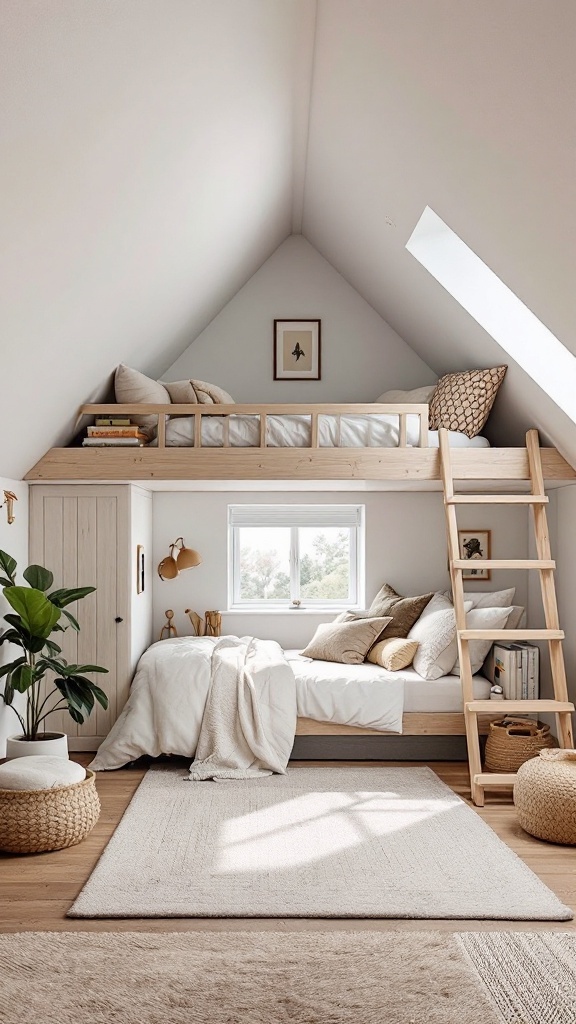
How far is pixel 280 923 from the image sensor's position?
2893 millimetres

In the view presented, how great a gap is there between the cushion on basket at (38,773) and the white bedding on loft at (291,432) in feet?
5.89

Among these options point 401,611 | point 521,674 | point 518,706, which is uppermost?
point 401,611

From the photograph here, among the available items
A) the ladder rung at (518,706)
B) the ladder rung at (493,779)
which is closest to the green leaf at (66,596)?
the ladder rung at (518,706)

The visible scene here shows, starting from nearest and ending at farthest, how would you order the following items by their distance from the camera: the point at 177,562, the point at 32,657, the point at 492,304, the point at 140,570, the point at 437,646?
the point at 32,657 → the point at 492,304 → the point at 437,646 → the point at 140,570 → the point at 177,562

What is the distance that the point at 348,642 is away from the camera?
5.17m

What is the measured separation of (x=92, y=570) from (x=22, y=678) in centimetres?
99

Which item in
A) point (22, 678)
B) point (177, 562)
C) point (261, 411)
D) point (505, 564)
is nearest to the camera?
point (22, 678)

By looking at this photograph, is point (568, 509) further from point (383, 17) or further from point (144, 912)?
point (144, 912)

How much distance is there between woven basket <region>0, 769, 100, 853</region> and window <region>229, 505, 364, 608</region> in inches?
99.9

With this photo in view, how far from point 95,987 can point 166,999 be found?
0.70 feet

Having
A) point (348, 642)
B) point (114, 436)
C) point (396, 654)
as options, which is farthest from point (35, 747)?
point (396, 654)

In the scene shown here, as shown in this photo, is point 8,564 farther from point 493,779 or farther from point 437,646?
point 493,779

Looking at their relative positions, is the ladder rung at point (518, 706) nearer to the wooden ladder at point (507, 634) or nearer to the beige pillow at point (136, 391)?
the wooden ladder at point (507, 634)

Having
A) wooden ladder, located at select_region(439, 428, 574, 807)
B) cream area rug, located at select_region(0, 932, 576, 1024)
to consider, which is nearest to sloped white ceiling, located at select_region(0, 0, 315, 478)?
wooden ladder, located at select_region(439, 428, 574, 807)
